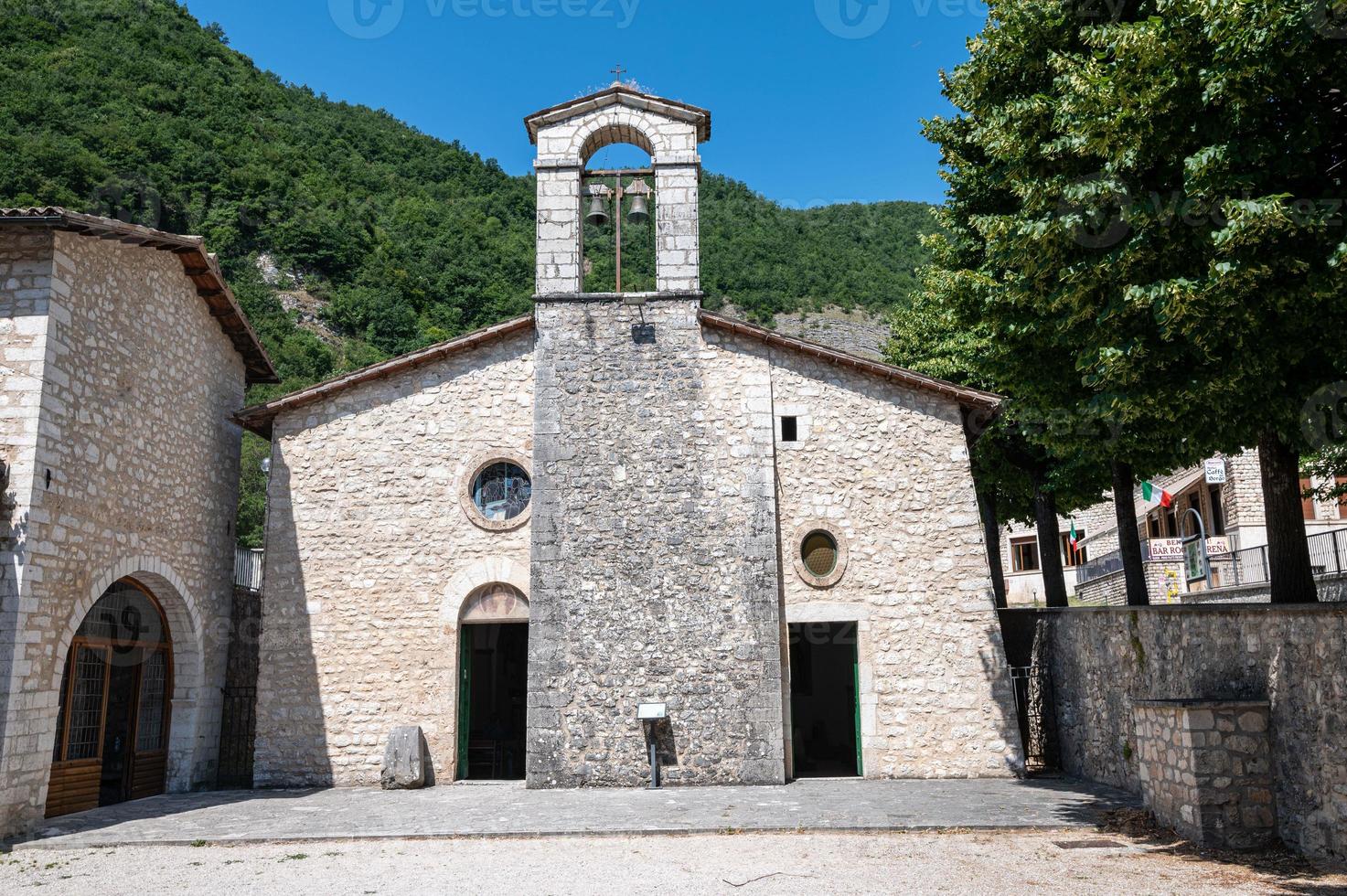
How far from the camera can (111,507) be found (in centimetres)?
1129

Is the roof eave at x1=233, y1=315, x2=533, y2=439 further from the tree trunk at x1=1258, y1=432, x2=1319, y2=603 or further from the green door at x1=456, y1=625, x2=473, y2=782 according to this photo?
the tree trunk at x1=1258, y1=432, x2=1319, y2=603

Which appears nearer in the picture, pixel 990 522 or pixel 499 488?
pixel 499 488

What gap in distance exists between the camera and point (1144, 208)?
7.59 m

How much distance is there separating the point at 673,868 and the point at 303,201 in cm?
4191

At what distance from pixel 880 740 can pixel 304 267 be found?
36.8 meters

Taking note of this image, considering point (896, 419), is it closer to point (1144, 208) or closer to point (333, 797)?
point (1144, 208)

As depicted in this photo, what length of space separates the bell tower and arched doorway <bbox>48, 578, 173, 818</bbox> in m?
7.15

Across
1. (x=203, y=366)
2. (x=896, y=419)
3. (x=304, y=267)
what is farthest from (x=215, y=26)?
(x=896, y=419)

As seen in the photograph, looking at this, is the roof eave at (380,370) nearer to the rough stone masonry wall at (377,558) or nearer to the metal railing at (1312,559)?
the rough stone masonry wall at (377,558)

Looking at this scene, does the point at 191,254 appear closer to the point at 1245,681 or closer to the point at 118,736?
the point at 118,736

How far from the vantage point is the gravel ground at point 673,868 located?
7176 mm

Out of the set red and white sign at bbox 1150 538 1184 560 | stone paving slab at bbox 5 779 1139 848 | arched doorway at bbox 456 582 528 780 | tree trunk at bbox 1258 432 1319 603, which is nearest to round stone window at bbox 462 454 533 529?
arched doorway at bbox 456 582 528 780

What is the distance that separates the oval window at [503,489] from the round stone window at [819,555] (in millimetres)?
4066

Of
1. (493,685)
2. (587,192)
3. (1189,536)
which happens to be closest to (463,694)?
(493,685)
